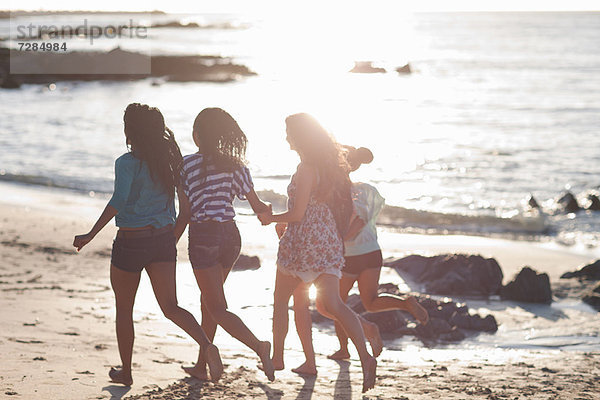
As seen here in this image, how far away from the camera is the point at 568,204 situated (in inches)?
647

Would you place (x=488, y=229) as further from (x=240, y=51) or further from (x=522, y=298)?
(x=240, y=51)

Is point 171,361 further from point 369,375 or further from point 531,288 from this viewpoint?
point 531,288

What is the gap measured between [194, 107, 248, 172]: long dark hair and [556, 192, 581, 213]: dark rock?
12.8 m

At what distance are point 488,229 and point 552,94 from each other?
33.6 m

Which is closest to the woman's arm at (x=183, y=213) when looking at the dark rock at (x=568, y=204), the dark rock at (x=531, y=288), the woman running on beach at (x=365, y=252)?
the woman running on beach at (x=365, y=252)

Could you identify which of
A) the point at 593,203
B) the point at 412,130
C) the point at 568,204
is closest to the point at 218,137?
the point at 568,204

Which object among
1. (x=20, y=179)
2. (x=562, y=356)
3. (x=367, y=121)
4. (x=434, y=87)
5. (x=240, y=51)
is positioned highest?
(x=240, y=51)

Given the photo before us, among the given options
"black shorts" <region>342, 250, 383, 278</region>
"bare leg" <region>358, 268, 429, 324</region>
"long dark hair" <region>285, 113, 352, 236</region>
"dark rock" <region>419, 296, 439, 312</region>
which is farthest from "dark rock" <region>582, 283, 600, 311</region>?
"long dark hair" <region>285, 113, 352, 236</region>

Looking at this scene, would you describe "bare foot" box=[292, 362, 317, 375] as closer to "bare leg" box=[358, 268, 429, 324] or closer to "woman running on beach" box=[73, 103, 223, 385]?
"bare leg" box=[358, 268, 429, 324]

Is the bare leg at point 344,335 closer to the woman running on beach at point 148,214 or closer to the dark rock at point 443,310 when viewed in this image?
the woman running on beach at point 148,214

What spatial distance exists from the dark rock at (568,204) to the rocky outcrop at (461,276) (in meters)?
8.06

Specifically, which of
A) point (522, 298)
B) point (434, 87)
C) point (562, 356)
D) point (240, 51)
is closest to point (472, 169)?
point (522, 298)

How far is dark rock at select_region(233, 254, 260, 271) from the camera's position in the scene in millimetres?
9318

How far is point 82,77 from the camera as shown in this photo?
54.6 m
